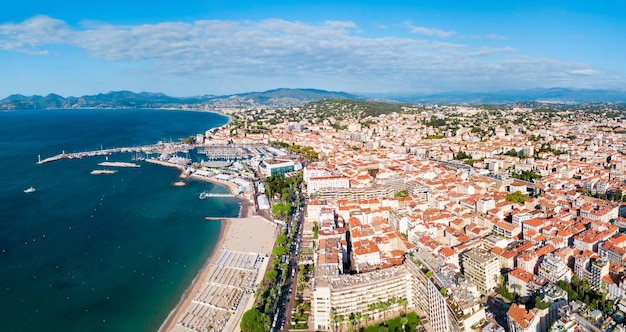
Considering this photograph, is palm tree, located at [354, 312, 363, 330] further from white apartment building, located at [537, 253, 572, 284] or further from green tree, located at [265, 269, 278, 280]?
white apartment building, located at [537, 253, 572, 284]

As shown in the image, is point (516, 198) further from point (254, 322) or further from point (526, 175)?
point (254, 322)

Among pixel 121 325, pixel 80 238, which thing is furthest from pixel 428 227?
pixel 80 238

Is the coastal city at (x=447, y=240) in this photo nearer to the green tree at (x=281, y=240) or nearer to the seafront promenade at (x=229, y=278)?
the green tree at (x=281, y=240)

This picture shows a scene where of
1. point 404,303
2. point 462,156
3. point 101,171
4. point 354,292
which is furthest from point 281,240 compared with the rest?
point 101,171

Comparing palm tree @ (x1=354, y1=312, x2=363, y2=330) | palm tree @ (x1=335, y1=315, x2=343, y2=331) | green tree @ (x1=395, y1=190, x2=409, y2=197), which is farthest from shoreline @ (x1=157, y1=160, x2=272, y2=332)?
green tree @ (x1=395, y1=190, x2=409, y2=197)

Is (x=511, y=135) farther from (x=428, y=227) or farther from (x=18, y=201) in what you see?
(x=18, y=201)

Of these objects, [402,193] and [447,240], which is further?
[402,193]
